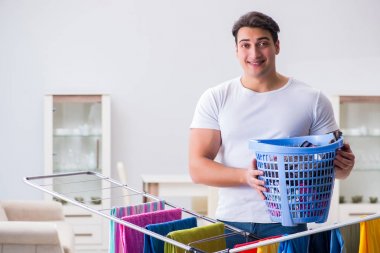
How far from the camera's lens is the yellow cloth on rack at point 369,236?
6.80 ft

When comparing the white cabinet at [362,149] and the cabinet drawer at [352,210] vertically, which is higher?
the white cabinet at [362,149]

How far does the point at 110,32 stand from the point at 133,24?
0.73ft

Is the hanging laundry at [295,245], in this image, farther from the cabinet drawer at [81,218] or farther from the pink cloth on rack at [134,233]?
the cabinet drawer at [81,218]

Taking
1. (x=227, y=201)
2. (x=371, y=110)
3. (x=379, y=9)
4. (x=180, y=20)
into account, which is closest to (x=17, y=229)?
(x=227, y=201)

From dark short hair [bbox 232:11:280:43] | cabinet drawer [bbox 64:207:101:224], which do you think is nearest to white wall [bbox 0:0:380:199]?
cabinet drawer [bbox 64:207:101:224]

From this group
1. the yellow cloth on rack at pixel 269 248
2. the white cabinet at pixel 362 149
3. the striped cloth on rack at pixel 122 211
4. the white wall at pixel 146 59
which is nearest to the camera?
the yellow cloth on rack at pixel 269 248

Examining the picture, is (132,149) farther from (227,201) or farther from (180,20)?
(227,201)

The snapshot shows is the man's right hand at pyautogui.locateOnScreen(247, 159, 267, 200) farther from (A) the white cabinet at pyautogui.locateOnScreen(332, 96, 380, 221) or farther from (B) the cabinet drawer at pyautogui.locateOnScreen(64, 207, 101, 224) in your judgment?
(A) the white cabinet at pyautogui.locateOnScreen(332, 96, 380, 221)

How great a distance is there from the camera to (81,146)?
665cm

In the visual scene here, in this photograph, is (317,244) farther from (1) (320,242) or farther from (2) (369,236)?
(2) (369,236)

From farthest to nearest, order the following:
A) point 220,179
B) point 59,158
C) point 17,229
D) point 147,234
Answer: point 59,158
point 17,229
point 220,179
point 147,234

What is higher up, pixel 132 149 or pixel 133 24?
pixel 133 24

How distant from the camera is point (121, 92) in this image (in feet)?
22.8

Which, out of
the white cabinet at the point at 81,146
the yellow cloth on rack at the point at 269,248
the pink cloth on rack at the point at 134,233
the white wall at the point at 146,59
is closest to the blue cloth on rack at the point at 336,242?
the yellow cloth on rack at the point at 269,248
